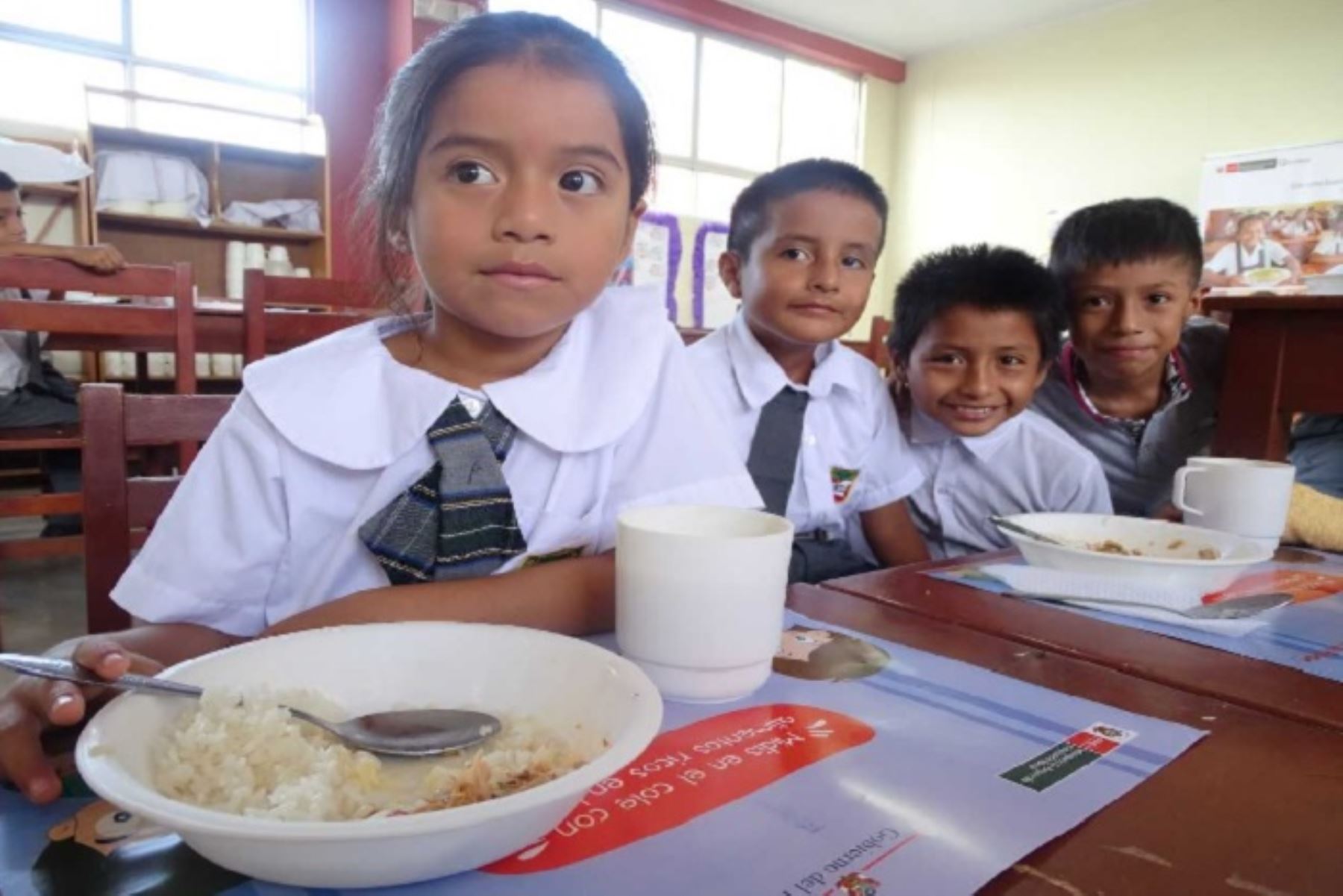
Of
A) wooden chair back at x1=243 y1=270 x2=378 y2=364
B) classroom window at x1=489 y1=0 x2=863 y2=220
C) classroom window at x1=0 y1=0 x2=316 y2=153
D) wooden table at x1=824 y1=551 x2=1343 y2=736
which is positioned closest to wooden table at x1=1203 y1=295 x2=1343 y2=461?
wooden table at x1=824 y1=551 x2=1343 y2=736

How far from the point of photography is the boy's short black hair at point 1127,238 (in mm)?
1580

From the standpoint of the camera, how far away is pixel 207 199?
4.83m

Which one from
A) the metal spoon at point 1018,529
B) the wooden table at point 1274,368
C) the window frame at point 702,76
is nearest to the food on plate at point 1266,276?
the window frame at point 702,76

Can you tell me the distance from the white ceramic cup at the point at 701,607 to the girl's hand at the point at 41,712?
0.27m

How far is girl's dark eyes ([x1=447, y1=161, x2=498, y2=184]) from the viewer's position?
2.69 ft

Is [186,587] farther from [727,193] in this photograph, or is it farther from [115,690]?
[727,193]

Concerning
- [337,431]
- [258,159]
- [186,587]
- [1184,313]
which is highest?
[258,159]

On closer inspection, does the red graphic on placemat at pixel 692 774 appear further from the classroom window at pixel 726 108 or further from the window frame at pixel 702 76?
the classroom window at pixel 726 108

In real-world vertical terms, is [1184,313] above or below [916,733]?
above

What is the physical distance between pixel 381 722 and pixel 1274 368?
1.54 m

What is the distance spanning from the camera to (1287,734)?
51 cm

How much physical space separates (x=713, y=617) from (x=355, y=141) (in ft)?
18.4

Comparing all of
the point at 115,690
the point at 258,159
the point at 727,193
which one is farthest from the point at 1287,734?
the point at 727,193

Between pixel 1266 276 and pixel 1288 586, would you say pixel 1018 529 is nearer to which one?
pixel 1288 586
